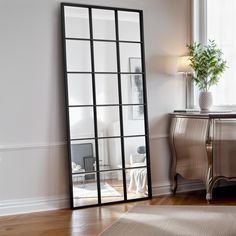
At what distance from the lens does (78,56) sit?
3.39 metres

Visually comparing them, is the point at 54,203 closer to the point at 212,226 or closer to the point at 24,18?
the point at 212,226

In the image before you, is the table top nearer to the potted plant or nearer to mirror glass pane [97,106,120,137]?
the potted plant

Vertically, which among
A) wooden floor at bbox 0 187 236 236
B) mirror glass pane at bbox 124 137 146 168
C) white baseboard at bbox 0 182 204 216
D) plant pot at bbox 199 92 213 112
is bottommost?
wooden floor at bbox 0 187 236 236

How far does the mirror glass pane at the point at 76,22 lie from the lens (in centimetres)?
334

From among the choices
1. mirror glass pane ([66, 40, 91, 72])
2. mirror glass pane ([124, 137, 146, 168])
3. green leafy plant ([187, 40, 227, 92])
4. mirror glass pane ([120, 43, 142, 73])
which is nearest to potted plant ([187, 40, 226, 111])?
green leafy plant ([187, 40, 227, 92])

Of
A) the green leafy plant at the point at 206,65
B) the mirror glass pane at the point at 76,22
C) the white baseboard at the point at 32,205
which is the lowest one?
the white baseboard at the point at 32,205

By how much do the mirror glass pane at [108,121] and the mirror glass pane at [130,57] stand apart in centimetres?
46

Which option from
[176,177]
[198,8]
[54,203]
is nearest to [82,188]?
[54,203]

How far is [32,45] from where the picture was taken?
3.28 m

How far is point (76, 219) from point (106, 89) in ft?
4.44

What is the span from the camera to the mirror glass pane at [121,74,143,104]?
3604 mm

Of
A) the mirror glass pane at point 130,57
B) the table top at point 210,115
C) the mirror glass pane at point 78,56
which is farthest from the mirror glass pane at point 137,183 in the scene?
the mirror glass pane at point 78,56

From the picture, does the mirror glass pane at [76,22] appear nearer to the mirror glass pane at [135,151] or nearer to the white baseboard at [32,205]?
the mirror glass pane at [135,151]

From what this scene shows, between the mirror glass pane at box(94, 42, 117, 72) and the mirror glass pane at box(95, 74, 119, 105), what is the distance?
75 mm
